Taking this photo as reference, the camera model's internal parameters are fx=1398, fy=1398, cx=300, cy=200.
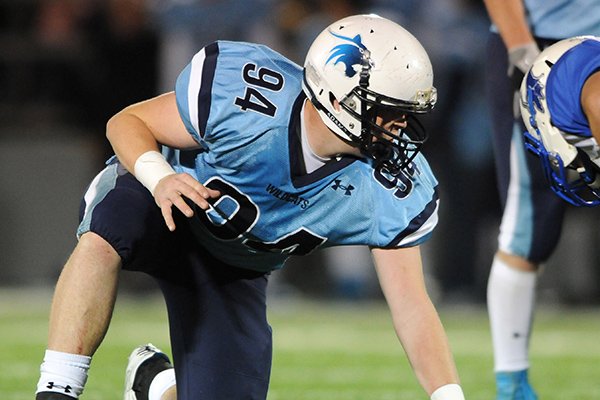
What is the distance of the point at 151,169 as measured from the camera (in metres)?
3.15

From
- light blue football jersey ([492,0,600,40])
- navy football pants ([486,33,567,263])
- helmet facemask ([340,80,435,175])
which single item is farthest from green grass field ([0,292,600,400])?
helmet facemask ([340,80,435,175])

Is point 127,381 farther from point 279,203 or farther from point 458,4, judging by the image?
point 458,4

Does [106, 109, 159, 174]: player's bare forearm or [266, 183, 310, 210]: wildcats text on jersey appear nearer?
[106, 109, 159, 174]: player's bare forearm

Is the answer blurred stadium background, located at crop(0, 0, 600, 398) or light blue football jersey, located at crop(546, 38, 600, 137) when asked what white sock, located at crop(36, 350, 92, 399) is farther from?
blurred stadium background, located at crop(0, 0, 600, 398)

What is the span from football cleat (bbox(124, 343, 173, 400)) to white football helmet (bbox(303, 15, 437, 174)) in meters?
1.01

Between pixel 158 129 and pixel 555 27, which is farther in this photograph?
pixel 555 27

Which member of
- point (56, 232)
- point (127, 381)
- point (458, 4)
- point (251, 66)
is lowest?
point (127, 381)

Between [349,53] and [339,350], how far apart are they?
3.30m

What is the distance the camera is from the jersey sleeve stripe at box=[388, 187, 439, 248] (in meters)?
3.34

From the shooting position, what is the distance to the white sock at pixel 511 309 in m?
4.36

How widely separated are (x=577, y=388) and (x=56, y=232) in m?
4.87

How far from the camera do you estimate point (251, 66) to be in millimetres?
3387

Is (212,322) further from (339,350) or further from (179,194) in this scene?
(339,350)

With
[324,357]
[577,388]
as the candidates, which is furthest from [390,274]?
[324,357]
